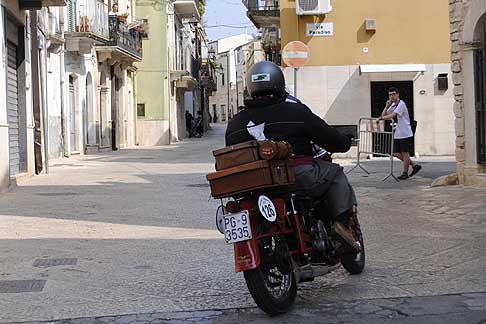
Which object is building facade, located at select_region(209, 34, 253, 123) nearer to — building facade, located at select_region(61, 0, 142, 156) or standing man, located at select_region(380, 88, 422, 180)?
building facade, located at select_region(61, 0, 142, 156)

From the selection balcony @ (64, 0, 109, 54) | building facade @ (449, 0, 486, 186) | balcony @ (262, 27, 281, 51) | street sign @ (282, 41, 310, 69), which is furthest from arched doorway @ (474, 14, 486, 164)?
balcony @ (262, 27, 281, 51)

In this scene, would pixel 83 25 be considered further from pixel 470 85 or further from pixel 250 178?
pixel 250 178

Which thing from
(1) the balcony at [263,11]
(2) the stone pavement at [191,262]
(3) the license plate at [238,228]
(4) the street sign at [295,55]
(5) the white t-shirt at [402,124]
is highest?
(1) the balcony at [263,11]

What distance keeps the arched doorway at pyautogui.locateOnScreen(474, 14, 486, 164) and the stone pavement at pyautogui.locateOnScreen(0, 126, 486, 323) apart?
2.39 ft

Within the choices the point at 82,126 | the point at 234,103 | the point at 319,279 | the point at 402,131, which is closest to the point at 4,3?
the point at 402,131

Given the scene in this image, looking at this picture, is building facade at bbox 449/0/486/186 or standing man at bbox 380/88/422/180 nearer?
building facade at bbox 449/0/486/186

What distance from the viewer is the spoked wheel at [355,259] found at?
5.71 meters

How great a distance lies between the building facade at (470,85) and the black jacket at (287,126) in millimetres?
6629

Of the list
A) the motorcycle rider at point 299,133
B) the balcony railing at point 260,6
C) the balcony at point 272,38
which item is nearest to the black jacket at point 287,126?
the motorcycle rider at point 299,133

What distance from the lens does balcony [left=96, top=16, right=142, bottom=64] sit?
96.9 ft

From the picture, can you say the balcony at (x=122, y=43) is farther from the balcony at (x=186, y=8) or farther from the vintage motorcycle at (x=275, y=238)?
the vintage motorcycle at (x=275, y=238)

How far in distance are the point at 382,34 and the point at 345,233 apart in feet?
49.3

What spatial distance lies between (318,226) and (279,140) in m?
0.68

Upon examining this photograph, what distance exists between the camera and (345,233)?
5359 mm
